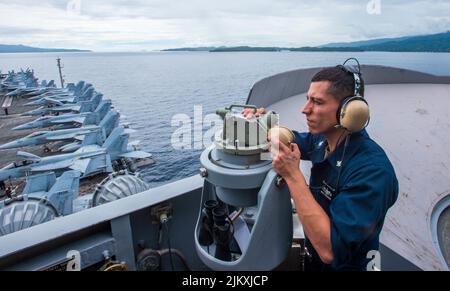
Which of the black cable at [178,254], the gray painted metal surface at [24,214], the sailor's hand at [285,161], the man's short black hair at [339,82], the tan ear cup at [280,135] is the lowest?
the gray painted metal surface at [24,214]

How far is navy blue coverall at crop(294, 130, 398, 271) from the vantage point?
130cm

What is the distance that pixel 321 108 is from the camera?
64.9 inches

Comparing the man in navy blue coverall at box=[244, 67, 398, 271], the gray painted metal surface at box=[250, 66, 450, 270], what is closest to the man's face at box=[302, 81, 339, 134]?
the man in navy blue coverall at box=[244, 67, 398, 271]

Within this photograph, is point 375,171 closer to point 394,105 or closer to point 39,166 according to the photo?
point 394,105

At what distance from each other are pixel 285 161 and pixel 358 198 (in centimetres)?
37

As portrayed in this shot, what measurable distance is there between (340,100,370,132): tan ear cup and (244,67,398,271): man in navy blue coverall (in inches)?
4.5

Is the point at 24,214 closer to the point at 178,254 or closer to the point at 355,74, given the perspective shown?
the point at 178,254

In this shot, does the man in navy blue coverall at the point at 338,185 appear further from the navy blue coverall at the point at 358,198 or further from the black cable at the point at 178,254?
the black cable at the point at 178,254

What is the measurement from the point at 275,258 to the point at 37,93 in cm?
6182

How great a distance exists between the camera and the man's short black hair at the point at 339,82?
164 cm

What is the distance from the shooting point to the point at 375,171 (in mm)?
1361

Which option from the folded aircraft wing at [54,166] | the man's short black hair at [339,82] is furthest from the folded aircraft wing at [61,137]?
the man's short black hair at [339,82]
